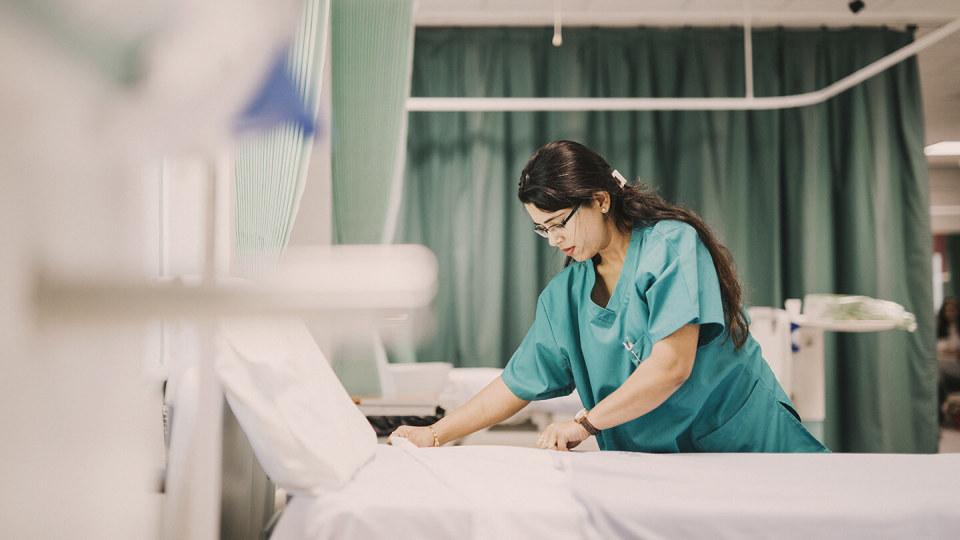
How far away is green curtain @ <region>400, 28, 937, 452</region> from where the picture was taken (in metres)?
3.44

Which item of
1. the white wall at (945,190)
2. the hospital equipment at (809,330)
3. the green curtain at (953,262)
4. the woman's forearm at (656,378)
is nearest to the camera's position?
the woman's forearm at (656,378)

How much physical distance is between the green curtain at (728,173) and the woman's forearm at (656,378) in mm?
2165

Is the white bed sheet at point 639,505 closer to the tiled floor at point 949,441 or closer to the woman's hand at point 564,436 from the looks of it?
the woman's hand at point 564,436

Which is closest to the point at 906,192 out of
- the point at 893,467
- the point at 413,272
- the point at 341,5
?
the point at 893,467

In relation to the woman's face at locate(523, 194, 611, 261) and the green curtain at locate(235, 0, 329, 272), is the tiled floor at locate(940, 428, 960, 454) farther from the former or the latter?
the green curtain at locate(235, 0, 329, 272)

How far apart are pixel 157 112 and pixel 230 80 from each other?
0.12 feet

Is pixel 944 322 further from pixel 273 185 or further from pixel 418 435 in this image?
pixel 273 185

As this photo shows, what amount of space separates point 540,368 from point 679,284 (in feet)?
1.30

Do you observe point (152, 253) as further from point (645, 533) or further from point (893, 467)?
point (893, 467)

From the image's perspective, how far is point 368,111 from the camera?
5.82 feet

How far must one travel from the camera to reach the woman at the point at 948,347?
5348mm

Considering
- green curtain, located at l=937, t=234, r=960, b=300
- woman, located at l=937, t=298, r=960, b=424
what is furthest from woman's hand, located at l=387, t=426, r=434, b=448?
green curtain, located at l=937, t=234, r=960, b=300

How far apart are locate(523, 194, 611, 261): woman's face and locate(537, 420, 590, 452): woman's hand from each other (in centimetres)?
37

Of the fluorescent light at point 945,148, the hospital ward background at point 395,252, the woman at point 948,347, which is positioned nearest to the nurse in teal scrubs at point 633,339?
the hospital ward background at point 395,252
